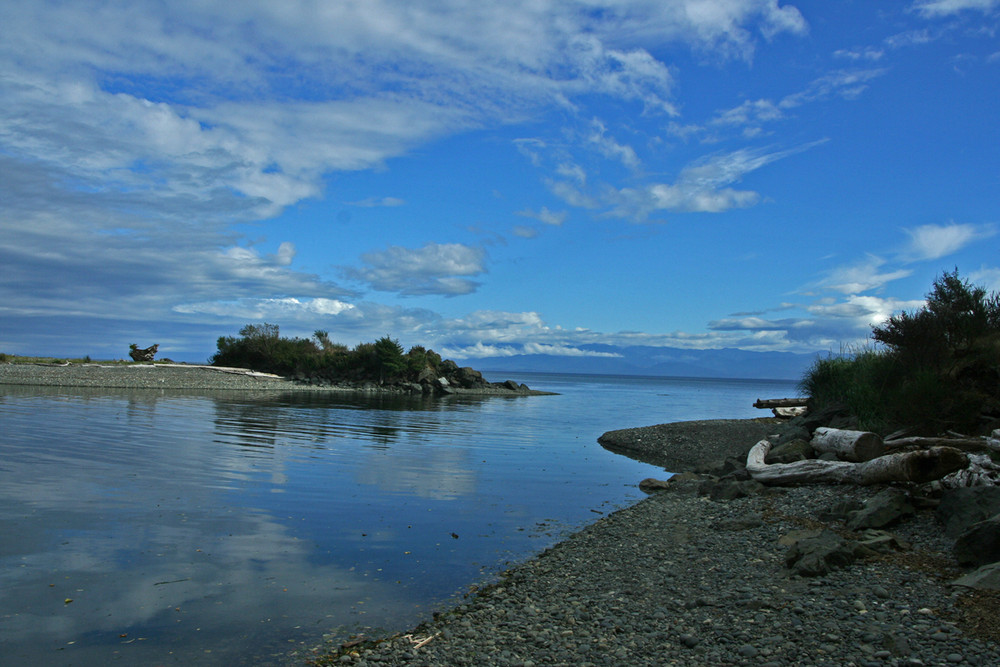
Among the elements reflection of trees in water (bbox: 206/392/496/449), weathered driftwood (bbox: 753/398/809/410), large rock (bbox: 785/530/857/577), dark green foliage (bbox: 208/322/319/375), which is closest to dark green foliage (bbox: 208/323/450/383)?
dark green foliage (bbox: 208/322/319/375)

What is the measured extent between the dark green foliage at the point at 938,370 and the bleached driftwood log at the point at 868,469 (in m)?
3.18

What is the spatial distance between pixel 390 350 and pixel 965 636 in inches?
3063

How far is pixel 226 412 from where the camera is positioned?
36.2 meters

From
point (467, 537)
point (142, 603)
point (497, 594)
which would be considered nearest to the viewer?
point (142, 603)

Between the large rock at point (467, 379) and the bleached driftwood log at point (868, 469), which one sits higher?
the large rock at point (467, 379)

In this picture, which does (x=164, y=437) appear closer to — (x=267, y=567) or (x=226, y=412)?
(x=226, y=412)

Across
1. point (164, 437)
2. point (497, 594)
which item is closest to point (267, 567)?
point (497, 594)

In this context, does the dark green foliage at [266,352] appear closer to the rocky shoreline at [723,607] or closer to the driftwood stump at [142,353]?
the driftwood stump at [142,353]

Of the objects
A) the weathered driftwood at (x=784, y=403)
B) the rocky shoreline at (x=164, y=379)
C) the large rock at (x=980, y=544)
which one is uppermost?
the rocky shoreline at (x=164, y=379)

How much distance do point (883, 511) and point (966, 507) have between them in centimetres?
123

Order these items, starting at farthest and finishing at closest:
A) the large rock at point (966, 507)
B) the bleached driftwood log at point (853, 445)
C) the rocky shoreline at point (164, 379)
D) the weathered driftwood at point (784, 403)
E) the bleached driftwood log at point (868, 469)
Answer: the rocky shoreline at point (164, 379) < the weathered driftwood at point (784, 403) < the bleached driftwood log at point (853, 445) < the bleached driftwood log at point (868, 469) < the large rock at point (966, 507)

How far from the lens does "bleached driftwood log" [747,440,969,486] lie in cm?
1115

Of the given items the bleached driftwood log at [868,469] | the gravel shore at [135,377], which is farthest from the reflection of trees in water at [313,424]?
the gravel shore at [135,377]

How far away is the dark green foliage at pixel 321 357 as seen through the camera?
82000mm
